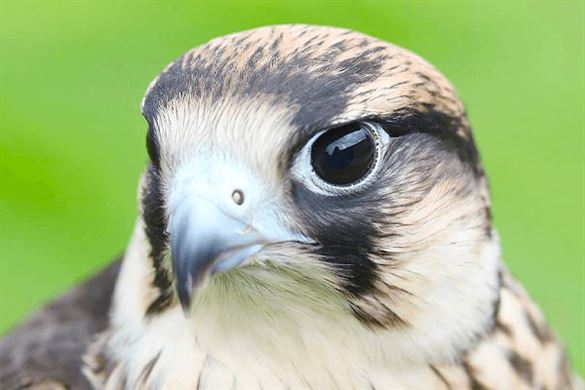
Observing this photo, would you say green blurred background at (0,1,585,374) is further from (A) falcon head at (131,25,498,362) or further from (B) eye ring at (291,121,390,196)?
(B) eye ring at (291,121,390,196)

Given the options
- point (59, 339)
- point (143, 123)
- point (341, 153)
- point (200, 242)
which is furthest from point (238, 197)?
point (143, 123)

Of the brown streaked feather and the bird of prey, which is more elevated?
the bird of prey

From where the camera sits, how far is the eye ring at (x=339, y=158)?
6.57ft

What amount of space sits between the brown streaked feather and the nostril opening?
765mm

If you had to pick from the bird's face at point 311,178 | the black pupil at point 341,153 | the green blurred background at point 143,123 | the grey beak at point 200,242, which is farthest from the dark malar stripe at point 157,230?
the green blurred background at point 143,123

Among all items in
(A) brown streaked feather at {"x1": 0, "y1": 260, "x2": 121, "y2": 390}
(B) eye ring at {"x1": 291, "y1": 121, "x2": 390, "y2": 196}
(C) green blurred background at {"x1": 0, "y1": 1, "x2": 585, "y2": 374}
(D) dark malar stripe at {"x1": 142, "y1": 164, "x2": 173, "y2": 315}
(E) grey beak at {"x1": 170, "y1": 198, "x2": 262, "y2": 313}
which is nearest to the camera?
(E) grey beak at {"x1": 170, "y1": 198, "x2": 262, "y2": 313}

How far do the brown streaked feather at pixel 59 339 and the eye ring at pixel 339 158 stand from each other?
2.60 ft

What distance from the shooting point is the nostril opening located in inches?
75.8

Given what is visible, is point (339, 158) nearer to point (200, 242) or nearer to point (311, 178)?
point (311, 178)

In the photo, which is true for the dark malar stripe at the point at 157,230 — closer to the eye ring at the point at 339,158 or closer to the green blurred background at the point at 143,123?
the eye ring at the point at 339,158

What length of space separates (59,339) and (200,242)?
93cm

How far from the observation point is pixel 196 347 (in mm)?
2199

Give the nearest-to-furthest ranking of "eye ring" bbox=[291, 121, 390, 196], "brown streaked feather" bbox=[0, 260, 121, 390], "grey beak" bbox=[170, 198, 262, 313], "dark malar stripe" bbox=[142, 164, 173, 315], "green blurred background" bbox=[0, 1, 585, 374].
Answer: "grey beak" bbox=[170, 198, 262, 313] → "eye ring" bbox=[291, 121, 390, 196] → "dark malar stripe" bbox=[142, 164, 173, 315] → "brown streaked feather" bbox=[0, 260, 121, 390] → "green blurred background" bbox=[0, 1, 585, 374]

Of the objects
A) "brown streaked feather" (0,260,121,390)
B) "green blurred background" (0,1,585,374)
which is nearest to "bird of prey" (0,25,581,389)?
"brown streaked feather" (0,260,121,390)
